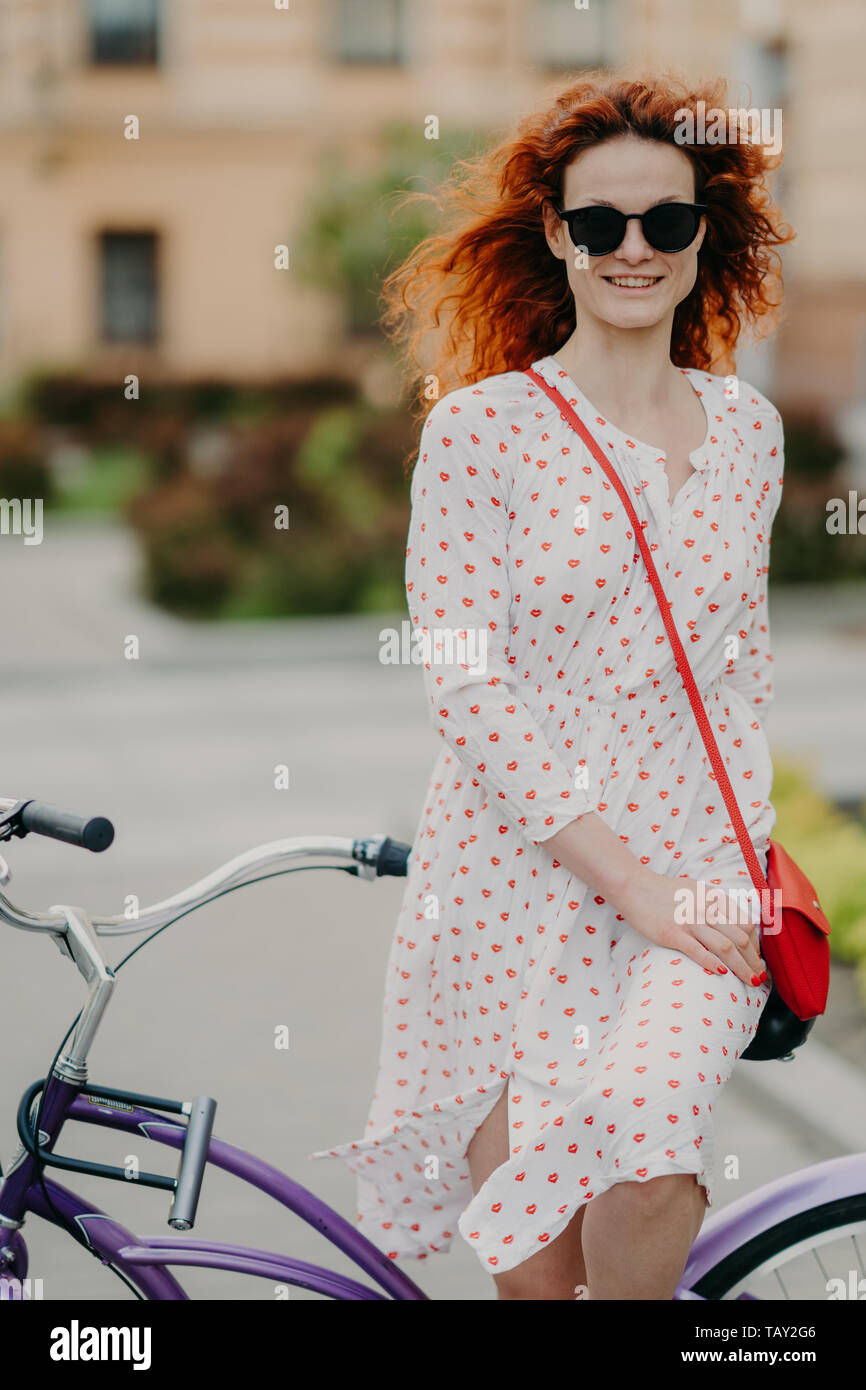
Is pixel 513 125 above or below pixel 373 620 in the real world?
above

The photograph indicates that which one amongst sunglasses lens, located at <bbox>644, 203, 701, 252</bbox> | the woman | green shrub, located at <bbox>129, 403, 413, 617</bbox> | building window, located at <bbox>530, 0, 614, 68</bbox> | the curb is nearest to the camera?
the woman

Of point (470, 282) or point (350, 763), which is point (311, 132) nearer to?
point (350, 763)

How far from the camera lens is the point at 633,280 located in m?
2.30

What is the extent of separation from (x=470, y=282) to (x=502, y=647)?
2.25ft

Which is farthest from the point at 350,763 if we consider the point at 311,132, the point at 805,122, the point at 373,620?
the point at 311,132

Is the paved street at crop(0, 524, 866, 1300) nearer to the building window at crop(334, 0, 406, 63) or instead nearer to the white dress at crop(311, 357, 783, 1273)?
the white dress at crop(311, 357, 783, 1273)

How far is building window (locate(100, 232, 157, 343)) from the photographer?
27.3 meters

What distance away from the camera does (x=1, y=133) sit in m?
26.5

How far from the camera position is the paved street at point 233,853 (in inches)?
171

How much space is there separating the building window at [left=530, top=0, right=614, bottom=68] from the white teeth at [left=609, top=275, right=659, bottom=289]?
25512 mm

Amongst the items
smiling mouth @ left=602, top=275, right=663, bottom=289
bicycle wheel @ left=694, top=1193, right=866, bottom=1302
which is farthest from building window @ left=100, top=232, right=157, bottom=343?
bicycle wheel @ left=694, top=1193, right=866, bottom=1302

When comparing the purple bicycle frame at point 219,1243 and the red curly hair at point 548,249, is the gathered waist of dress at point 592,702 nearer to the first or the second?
the red curly hair at point 548,249

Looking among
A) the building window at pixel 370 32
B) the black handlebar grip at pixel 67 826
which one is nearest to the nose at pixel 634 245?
the black handlebar grip at pixel 67 826
